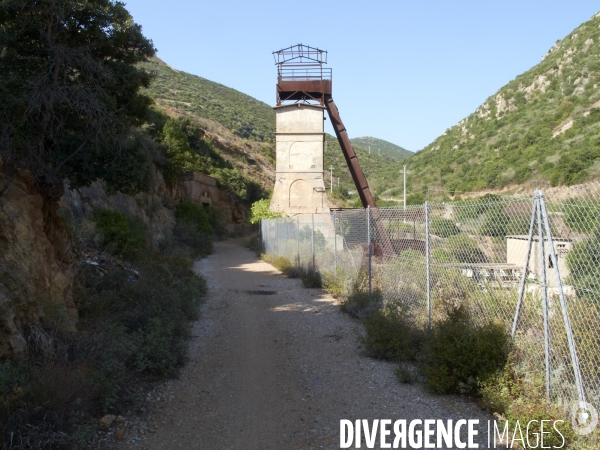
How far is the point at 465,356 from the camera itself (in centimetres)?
556

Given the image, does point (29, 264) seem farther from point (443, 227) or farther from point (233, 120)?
point (233, 120)

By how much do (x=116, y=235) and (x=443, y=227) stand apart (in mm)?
9685

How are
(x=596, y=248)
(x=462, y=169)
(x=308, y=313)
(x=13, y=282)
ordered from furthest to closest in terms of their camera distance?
(x=462, y=169) → (x=308, y=313) → (x=13, y=282) → (x=596, y=248)

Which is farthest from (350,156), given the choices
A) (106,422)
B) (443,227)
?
(106,422)

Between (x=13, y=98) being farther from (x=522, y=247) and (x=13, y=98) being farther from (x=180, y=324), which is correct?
(x=522, y=247)

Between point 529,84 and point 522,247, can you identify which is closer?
point 522,247

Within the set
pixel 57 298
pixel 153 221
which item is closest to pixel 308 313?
pixel 57 298

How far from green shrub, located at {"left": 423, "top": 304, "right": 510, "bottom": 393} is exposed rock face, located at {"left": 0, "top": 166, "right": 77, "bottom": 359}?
4209 mm

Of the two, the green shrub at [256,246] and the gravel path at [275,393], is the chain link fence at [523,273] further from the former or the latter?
the green shrub at [256,246]

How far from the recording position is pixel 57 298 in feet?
21.3

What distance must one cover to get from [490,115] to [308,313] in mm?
52028

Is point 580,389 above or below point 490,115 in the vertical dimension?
below

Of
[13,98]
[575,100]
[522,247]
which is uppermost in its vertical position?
[575,100]

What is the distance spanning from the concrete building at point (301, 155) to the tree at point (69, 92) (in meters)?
22.3
